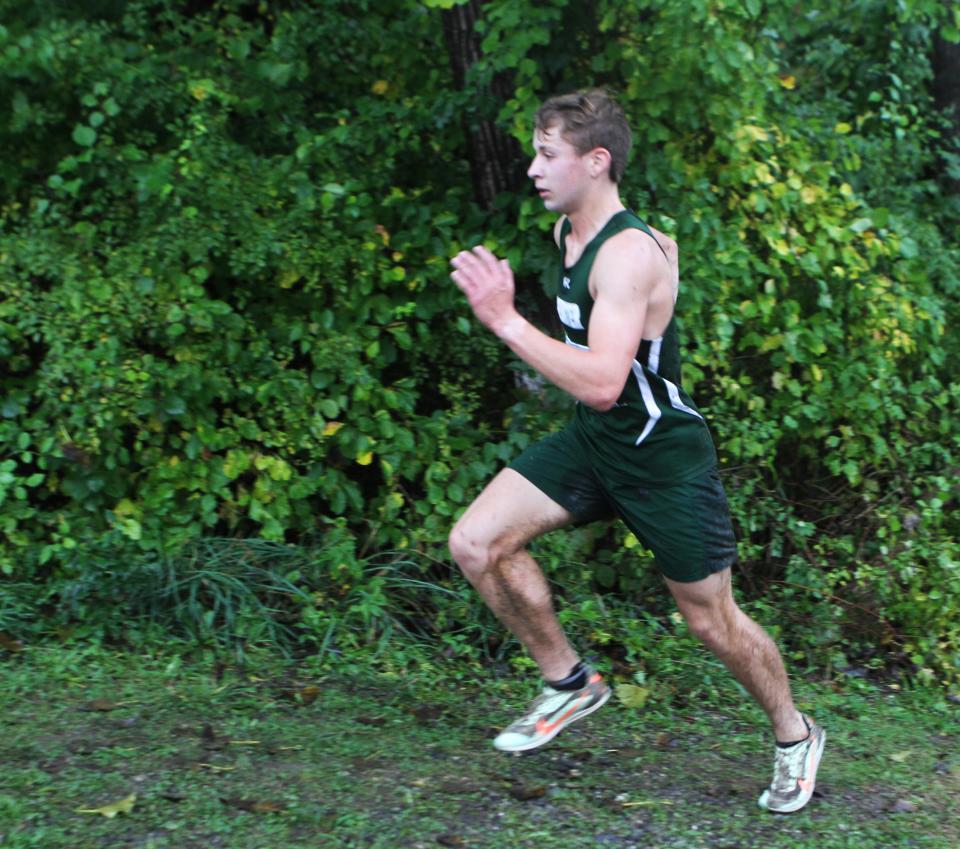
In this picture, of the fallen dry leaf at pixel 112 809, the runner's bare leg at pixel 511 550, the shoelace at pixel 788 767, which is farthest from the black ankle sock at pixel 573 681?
the fallen dry leaf at pixel 112 809

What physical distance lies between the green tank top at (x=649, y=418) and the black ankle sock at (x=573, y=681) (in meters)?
0.73

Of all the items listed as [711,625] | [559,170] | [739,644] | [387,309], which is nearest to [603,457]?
[711,625]

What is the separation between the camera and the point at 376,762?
4.04 metres

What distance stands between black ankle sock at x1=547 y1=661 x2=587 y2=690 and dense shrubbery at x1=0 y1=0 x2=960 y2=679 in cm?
100

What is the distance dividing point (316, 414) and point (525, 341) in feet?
8.06

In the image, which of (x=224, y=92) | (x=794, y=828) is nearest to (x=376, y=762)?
(x=794, y=828)

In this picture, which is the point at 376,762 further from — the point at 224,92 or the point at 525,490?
the point at 224,92

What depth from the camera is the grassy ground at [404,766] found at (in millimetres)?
3568

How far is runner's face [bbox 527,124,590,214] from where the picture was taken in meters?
3.69

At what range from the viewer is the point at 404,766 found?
4.03m

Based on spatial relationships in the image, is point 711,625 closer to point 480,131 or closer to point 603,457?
point 603,457

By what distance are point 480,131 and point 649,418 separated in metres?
2.67

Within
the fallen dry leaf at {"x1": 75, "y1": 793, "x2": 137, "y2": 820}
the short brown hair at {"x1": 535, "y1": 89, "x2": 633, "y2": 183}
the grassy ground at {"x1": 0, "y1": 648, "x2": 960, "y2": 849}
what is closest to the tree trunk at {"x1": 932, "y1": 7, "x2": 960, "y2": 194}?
the grassy ground at {"x1": 0, "y1": 648, "x2": 960, "y2": 849}

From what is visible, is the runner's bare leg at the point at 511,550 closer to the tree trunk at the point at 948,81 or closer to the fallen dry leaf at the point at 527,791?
the fallen dry leaf at the point at 527,791
